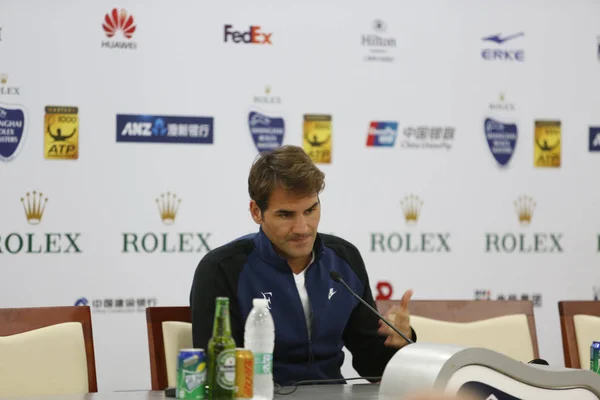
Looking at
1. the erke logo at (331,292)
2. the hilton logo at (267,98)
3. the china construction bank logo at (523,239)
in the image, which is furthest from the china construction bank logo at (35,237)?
the china construction bank logo at (523,239)

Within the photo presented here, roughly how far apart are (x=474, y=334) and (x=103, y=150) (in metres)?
1.89

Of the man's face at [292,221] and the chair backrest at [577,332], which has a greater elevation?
the man's face at [292,221]

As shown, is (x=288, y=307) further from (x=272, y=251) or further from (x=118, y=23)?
(x=118, y=23)

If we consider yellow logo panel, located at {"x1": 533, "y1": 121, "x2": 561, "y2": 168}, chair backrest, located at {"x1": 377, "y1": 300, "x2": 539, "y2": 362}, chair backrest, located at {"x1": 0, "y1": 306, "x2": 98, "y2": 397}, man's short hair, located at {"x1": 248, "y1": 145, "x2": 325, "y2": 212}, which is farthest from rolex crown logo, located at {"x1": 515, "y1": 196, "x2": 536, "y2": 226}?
chair backrest, located at {"x1": 0, "y1": 306, "x2": 98, "y2": 397}

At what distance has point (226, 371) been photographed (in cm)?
163

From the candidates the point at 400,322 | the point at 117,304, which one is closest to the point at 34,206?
the point at 117,304

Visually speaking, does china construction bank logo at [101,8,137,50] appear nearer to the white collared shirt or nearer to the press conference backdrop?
the press conference backdrop

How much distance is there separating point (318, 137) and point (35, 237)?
1376mm

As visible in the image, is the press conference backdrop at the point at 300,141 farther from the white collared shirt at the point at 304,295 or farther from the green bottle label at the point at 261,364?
the green bottle label at the point at 261,364

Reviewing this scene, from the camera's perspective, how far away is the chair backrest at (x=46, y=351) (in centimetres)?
226

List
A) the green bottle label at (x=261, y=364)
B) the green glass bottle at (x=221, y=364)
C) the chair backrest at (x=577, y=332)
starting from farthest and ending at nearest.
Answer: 1. the chair backrest at (x=577, y=332)
2. the green bottle label at (x=261, y=364)
3. the green glass bottle at (x=221, y=364)

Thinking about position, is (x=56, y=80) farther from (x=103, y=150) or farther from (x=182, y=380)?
(x=182, y=380)

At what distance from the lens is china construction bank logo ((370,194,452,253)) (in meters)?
3.92

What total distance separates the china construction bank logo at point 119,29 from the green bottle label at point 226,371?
2393 millimetres
